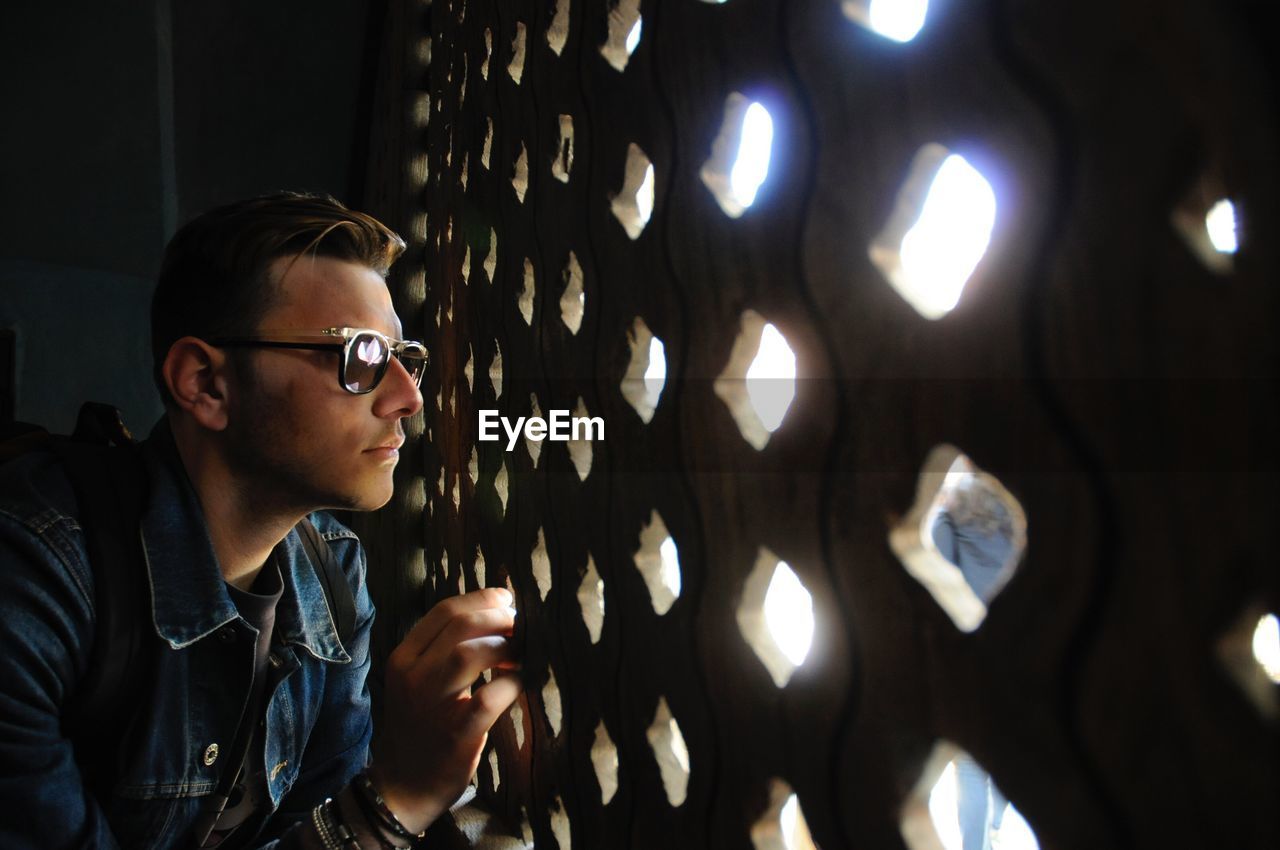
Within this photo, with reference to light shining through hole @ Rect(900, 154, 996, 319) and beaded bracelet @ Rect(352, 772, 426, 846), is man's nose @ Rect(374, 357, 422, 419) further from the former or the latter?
light shining through hole @ Rect(900, 154, 996, 319)

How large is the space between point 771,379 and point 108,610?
80 cm

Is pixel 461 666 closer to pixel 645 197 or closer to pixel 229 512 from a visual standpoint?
pixel 229 512

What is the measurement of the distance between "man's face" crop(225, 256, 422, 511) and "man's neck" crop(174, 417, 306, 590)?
0.05 ft

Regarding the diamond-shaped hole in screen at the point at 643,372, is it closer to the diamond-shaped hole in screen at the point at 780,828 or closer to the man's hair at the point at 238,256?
the diamond-shaped hole in screen at the point at 780,828

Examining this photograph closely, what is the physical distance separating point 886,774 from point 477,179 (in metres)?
1.06

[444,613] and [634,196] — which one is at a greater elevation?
[634,196]

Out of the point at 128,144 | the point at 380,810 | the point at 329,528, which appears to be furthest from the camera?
the point at 128,144

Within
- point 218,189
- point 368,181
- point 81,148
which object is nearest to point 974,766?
point 368,181

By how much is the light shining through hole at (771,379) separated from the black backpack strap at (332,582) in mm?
942

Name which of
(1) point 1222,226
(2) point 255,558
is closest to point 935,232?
(1) point 1222,226

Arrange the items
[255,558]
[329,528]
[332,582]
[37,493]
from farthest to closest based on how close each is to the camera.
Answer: [329,528] < [332,582] < [255,558] < [37,493]

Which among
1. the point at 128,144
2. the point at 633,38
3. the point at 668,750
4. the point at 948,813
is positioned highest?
the point at 128,144

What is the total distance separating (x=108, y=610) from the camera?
2.81 ft

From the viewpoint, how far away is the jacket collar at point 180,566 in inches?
35.4
